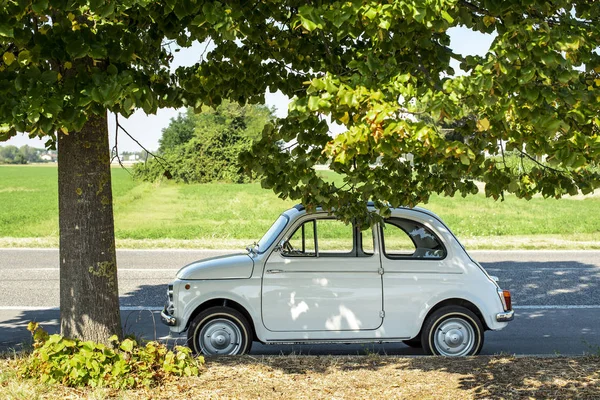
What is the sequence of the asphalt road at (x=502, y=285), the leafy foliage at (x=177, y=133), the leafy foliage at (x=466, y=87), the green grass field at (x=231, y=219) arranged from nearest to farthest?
1. the leafy foliage at (x=466, y=87)
2. the asphalt road at (x=502, y=285)
3. the green grass field at (x=231, y=219)
4. the leafy foliage at (x=177, y=133)

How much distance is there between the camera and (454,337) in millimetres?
8195

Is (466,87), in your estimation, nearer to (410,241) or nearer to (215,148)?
(410,241)

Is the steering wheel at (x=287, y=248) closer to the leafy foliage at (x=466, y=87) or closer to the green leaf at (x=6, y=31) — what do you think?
the leafy foliage at (x=466, y=87)

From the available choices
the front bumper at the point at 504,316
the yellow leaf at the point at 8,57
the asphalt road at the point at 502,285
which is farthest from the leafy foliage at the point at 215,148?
the yellow leaf at the point at 8,57

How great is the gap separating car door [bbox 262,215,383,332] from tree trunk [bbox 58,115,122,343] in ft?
5.84

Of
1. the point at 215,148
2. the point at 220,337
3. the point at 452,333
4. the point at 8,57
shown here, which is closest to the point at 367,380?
the point at 452,333

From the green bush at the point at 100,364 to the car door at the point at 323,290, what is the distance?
1.46 metres

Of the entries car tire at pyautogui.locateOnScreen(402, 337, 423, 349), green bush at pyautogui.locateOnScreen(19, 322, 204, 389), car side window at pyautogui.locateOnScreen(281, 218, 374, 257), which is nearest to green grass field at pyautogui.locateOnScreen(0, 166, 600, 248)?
car tire at pyautogui.locateOnScreen(402, 337, 423, 349)

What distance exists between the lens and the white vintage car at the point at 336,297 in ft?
26.2

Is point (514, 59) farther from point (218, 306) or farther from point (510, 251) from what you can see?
point (510, 251)

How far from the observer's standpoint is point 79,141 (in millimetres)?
6691

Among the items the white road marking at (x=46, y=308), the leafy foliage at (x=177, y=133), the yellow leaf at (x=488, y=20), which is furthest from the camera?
the leafy foliage at (x=177, y=133)

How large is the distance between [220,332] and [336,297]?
1231 millimetres

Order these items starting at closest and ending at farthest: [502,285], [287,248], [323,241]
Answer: [287,248] → [323,241] → [502,285]
